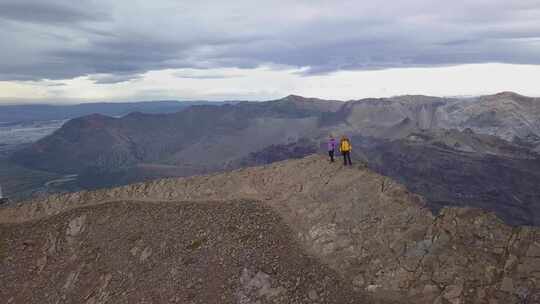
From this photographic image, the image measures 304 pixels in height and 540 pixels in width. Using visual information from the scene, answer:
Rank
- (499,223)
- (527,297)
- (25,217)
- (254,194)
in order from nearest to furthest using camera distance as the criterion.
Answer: (527,297) < (499,223) < (254,194) < (25,217)

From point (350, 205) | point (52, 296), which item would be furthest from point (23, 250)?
point (350, 205)

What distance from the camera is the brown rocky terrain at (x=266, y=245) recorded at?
87.6 ft

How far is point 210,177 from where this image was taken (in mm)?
44531

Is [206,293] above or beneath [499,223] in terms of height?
beneath

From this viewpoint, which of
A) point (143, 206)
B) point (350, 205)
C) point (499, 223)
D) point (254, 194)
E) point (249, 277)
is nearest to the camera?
point (499, 223)

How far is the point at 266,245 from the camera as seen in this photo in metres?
33.6

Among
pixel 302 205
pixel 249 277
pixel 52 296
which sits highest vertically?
pixel 302 205

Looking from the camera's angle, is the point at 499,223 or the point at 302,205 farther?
the point at 302,205

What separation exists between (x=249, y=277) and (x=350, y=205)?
344 inches

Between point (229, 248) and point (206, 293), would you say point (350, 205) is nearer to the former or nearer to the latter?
point (229, 248)

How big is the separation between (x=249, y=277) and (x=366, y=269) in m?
7.82

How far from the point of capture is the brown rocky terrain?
2670 centimetres

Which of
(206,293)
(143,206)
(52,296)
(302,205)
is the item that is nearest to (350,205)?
(302,205)

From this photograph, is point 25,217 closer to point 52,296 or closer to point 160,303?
point 52,296
